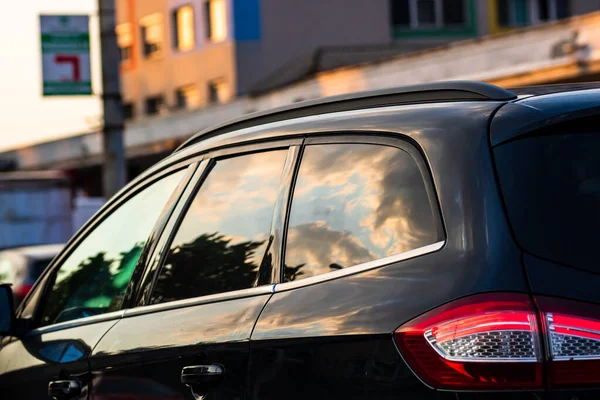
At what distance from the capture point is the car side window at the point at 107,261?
3.95 meters

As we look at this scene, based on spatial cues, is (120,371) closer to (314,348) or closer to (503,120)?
(314,348)

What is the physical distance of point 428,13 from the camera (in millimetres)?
48750

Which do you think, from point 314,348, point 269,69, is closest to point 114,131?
point 314,348

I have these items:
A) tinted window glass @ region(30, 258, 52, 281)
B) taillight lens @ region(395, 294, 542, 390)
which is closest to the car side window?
taillight lens @ region(395, 294, 542, 390)

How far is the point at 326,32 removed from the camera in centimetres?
4756

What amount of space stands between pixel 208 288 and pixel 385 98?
70 centimetres

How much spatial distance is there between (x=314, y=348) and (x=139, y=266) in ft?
3.94

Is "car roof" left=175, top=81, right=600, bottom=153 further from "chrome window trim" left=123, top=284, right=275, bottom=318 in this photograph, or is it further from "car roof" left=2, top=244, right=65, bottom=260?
"car roof" left=2, top=244, right=65, bottom=260

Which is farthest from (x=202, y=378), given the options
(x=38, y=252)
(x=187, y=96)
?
(x=187, y=96)

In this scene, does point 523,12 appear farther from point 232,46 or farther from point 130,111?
point 130,111

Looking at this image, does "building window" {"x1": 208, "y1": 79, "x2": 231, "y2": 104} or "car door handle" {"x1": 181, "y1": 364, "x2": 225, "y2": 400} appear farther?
"building window" {"x1": 208, "y1": 79, "x2": 231, "y2": 104}

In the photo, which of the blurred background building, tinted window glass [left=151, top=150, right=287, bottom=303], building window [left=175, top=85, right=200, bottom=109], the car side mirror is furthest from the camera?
building window [left=175, top=85, right=200, bottom=109]

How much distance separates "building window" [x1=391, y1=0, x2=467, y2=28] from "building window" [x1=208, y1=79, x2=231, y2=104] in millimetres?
7574

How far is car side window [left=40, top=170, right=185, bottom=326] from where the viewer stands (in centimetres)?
395
